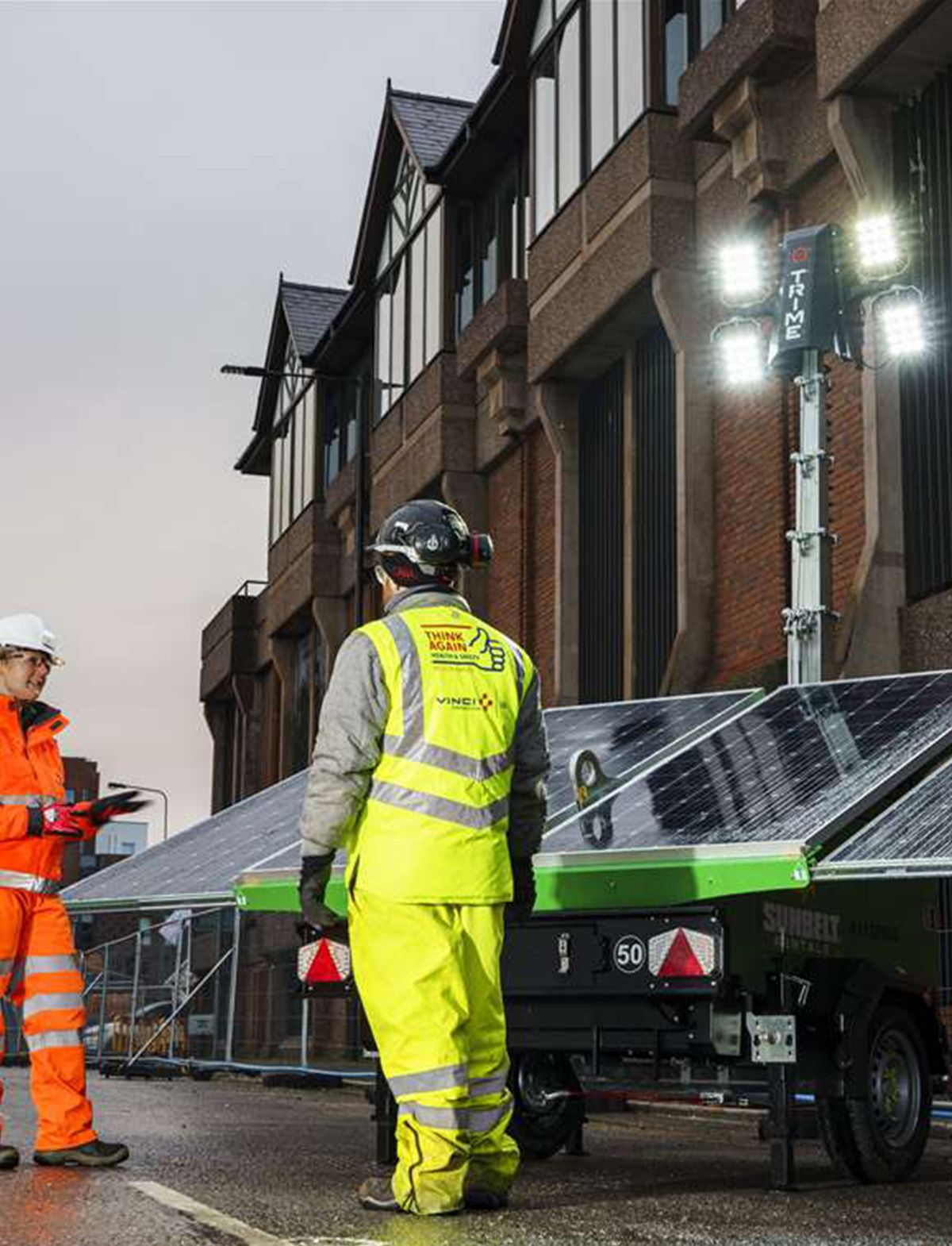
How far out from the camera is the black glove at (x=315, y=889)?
604 cm

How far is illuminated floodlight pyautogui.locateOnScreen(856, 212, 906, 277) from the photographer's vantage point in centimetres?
1270

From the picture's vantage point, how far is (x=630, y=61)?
73.6ft

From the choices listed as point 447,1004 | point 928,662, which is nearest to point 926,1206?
point 447,1004

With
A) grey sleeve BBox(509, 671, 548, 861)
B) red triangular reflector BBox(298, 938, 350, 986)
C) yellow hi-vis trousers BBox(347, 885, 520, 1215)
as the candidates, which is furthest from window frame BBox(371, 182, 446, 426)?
yellow hi-vis trousers BBox(347, 885, 520, 1215)

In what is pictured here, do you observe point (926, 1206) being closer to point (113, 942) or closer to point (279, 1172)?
point (279, 1172)

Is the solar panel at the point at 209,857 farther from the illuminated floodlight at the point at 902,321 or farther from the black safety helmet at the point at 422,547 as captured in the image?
the illuminated floodlight at the point at 902,321

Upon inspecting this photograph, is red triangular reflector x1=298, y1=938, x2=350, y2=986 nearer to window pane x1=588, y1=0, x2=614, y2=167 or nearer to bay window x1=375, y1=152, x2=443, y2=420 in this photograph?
window pane x1=588, y1=0, x2=614, y2=167

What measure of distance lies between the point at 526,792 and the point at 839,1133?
200cm

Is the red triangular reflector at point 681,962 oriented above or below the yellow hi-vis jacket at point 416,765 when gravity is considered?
below

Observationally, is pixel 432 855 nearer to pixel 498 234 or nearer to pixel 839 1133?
pixel 839 1133

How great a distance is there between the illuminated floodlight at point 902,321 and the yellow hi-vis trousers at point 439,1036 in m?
7.63

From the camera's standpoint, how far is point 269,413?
43.3 meters

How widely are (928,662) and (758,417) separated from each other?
4.26m

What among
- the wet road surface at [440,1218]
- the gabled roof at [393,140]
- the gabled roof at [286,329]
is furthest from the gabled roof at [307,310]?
the wet road surface at [440,1218]
